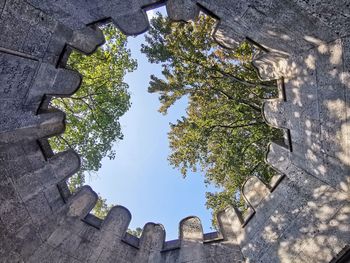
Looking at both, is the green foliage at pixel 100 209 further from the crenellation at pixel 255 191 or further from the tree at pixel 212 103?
the crenellation at pixel 255 191

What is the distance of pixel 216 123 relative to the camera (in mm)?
13055

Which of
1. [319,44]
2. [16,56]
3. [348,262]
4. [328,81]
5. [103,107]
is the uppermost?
[103,107]

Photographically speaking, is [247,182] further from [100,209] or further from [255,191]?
[100,209]

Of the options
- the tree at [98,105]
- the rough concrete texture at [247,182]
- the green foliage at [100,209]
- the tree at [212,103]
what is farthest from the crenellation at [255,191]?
the green foliage at [100,209]

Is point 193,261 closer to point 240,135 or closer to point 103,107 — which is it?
point 240,135

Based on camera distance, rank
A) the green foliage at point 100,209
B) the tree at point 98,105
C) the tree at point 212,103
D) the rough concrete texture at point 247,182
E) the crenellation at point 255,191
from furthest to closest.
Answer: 1. the green foliage at point 100,209
2. the tree at point 98,105
3. the tree at point 212,103
4. the crenellation at point 255,191
5. the rough concrete texture at point 247,182

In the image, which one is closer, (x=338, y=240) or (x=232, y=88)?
(x=338, y=240)

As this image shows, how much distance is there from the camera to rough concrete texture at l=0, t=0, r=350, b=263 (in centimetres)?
351

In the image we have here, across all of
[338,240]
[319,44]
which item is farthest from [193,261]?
[319,44]

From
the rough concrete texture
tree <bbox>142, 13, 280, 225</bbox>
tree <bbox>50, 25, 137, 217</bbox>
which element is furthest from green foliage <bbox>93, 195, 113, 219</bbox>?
the rough concrete texture

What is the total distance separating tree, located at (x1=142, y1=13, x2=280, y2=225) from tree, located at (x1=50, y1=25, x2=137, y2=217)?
7.70ft

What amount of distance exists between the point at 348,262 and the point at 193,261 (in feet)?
8.59

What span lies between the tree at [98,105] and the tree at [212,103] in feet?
7.70

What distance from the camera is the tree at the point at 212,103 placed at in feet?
37.5
